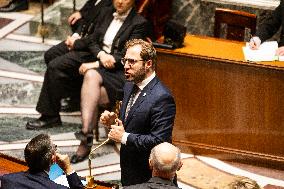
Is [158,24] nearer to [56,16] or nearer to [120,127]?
[56,16]

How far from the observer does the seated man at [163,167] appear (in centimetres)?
327

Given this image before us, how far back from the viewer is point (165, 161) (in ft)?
10.9

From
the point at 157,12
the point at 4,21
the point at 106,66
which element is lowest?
the point at 4,21

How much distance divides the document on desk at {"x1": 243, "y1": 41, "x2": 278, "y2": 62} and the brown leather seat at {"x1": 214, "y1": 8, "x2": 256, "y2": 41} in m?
0.44

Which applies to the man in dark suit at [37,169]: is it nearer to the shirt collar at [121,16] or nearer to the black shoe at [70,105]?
the shirt collar at [121,16]

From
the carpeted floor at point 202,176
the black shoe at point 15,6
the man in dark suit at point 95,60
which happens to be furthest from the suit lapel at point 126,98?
the black shoe at point 15,6

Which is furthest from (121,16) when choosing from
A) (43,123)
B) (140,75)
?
(140,75)

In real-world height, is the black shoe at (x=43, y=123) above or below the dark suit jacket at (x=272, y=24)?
below

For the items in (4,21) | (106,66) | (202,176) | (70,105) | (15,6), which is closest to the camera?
(202,176)

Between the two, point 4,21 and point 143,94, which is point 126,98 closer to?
point 143,94

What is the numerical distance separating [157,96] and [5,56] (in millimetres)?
3601

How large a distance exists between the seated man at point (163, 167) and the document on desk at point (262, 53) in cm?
209

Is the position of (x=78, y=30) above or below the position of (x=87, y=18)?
below

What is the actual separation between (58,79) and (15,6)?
2.97m
